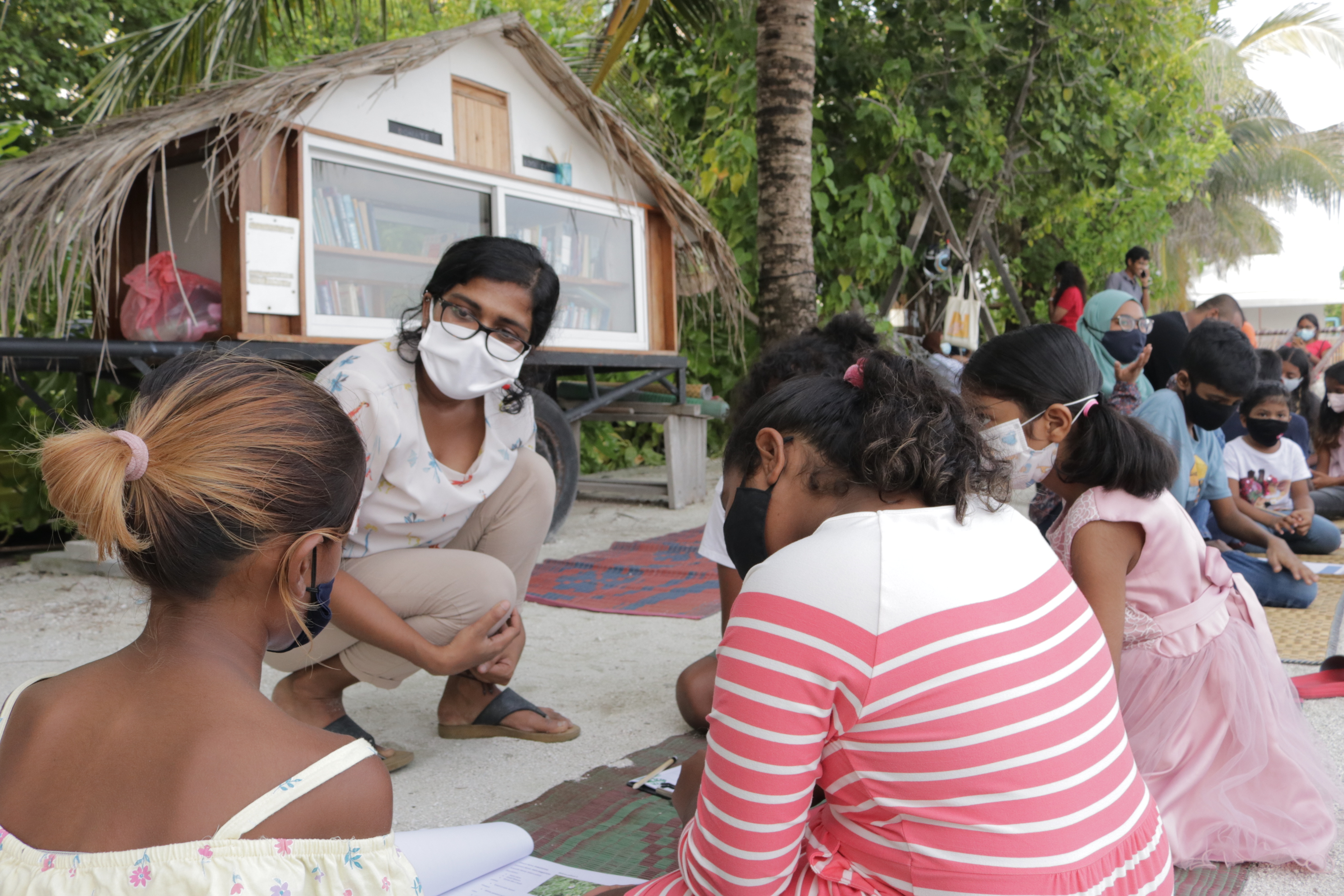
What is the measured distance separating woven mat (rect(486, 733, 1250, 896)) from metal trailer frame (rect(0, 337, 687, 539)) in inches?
61.2

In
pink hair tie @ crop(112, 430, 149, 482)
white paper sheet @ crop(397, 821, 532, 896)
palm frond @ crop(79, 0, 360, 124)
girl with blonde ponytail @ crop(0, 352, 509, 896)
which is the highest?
palm frond @ crop(79, 0, 360, 124)

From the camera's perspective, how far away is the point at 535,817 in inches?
86.6

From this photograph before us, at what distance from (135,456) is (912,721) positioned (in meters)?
0.88

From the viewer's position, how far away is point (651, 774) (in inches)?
95.0

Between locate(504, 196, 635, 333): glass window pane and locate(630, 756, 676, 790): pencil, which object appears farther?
locate(504, 196, 635, 333): glass window pane

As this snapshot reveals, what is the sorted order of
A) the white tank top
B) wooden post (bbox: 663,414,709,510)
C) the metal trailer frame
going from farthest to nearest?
wooden post (bbox: 663,414,709,510) → the metal trailer frame → the white tank top

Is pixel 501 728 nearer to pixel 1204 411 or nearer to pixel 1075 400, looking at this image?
pixel 1075 400

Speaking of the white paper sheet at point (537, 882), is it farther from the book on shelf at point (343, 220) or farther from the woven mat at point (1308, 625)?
the book on shelf at point (343, 220)

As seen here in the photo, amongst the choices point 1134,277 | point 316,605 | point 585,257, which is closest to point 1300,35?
point 1134,277

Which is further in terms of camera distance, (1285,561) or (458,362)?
(1285,561)

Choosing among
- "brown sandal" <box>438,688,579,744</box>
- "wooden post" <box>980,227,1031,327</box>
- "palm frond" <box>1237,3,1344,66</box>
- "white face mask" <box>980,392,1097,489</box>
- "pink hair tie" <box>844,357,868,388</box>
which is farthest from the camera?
"palm frond" <box>1237,3,1344,66</box>

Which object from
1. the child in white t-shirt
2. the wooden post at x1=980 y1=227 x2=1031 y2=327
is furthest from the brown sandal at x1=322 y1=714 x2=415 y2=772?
the wooden post at x1=980 y1=227 x2=1031 y2=327

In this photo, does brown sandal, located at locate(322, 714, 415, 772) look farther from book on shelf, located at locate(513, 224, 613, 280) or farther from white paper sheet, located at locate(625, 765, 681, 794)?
book on shelf, located at locate(513, 224, 613, 280)

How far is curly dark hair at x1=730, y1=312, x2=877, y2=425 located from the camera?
2426 mm
